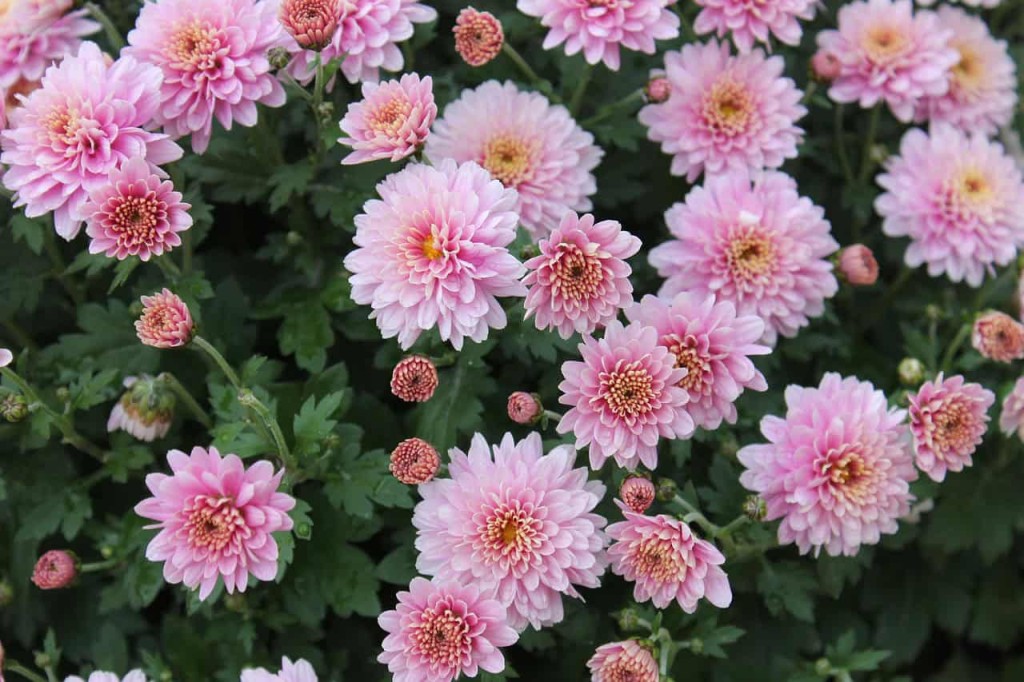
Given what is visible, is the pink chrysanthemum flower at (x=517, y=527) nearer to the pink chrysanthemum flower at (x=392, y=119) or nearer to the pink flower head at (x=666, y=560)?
the pink flower head at (x=666, y=560)

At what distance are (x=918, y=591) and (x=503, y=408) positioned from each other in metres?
1.37

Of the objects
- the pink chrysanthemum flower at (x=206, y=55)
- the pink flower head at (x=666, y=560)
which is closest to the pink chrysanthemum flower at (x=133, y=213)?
the pink chrysanthemum flower at (x=206, y=55)

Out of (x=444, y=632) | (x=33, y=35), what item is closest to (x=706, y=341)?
(x=444, y=632)

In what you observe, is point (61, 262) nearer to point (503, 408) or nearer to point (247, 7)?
point (247, 7)

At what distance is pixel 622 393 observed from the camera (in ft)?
5.82

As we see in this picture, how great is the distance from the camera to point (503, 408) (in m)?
2.30

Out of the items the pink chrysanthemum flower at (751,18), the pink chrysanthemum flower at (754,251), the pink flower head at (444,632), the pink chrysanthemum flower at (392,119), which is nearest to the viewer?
the pink flower head at (444,632)

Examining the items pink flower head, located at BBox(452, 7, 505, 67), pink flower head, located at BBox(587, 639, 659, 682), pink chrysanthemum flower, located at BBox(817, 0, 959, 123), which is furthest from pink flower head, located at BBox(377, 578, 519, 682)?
pink chrysanthemum flower, located at BBox(817, 0, 959, 123)

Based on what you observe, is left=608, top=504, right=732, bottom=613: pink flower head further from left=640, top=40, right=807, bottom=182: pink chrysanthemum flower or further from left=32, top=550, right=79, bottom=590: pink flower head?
left=32, top=550, right=79, bottom=590: pink flower head

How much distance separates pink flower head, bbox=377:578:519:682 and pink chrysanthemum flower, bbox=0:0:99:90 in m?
1.43

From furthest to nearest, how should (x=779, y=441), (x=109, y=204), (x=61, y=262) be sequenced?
(x=61, y=262)
(x=779, y=441)
(x=109, y=204)

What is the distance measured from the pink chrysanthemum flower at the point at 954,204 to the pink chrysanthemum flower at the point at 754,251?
1.29 ft

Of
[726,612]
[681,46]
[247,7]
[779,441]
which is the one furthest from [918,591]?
[247,7]

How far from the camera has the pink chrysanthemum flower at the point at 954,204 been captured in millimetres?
2510
